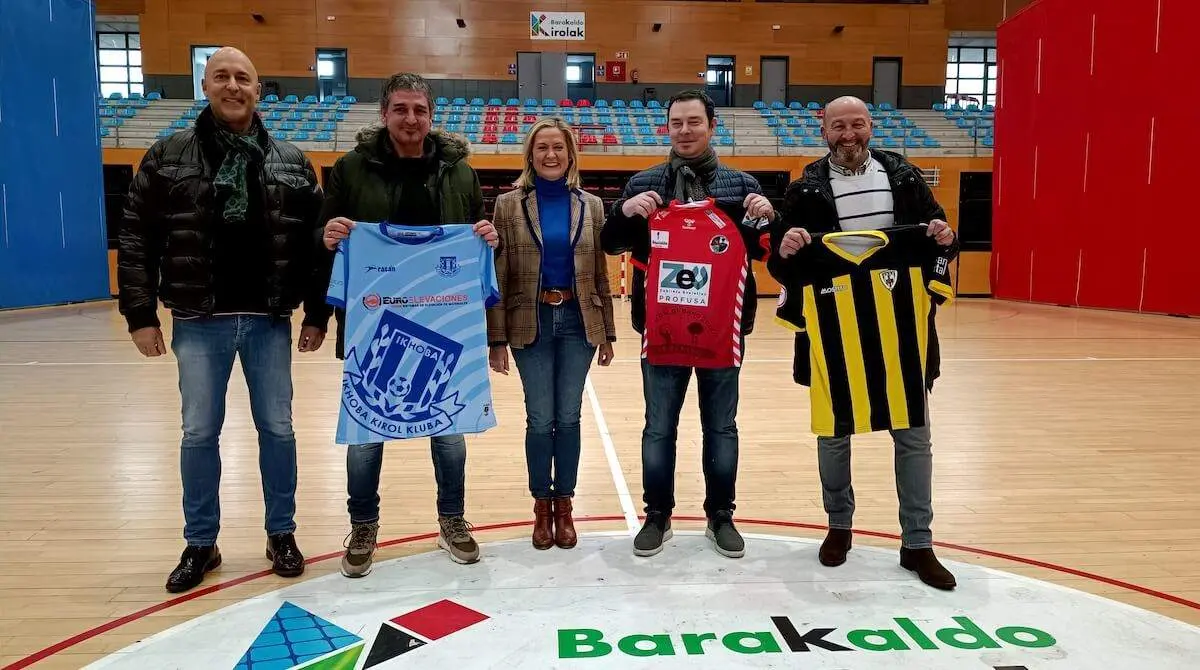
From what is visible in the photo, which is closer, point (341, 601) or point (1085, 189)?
point (341, 601)

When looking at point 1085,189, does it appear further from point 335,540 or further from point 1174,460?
point 335,540

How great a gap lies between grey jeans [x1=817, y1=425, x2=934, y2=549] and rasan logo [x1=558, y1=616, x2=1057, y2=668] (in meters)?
0.41

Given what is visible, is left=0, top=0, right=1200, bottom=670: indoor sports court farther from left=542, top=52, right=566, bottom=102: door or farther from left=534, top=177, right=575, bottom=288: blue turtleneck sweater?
left=542, top=52, right=566, bottom=102: door

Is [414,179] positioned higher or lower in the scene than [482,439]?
higher

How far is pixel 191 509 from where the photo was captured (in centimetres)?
260

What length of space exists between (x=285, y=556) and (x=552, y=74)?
1963 centimetres

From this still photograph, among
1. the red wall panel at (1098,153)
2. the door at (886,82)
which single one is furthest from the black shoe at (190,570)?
the door at (886,82)

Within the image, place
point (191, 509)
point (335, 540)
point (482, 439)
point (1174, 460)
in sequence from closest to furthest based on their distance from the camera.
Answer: point (191, 509) → point (335, 540) → point (1174, 460) → point (482, 439)

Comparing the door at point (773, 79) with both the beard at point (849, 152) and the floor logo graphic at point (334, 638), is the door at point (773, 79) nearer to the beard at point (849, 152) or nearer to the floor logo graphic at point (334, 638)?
the beard at point (849, 152)

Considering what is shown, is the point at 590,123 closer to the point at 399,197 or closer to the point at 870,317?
the point at 399,197

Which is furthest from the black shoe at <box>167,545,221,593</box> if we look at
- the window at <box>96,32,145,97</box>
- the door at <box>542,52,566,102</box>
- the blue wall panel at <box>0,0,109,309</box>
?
the window at <box>96,32,145,97</box>

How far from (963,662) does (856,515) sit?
1219 mm

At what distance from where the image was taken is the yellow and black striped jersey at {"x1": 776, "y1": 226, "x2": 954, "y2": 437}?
99.9 inches

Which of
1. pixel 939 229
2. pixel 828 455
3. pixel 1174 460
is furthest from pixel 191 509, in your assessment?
pixel 1174 460
